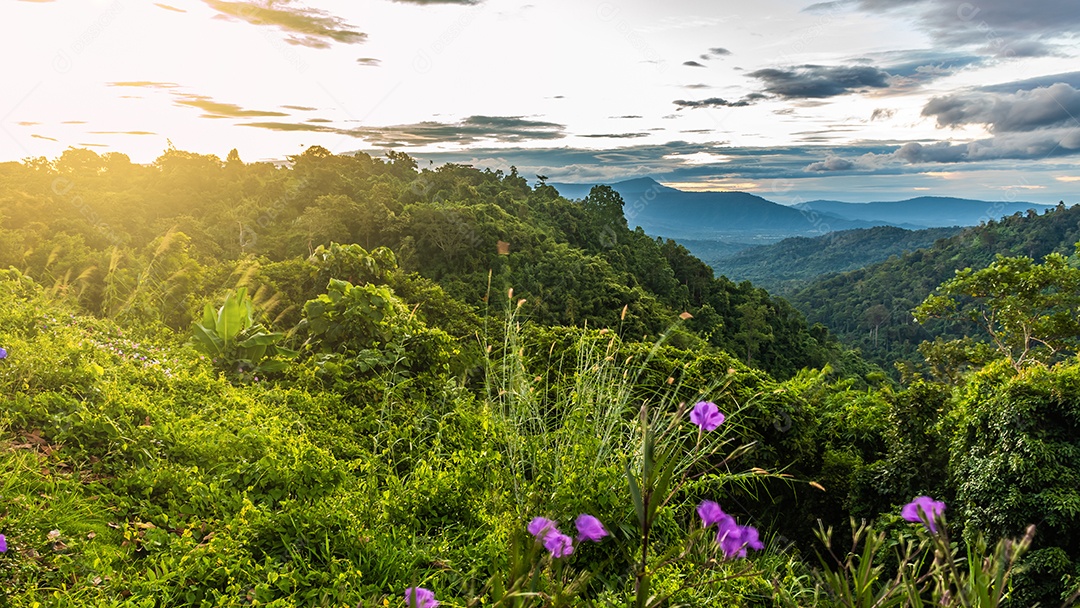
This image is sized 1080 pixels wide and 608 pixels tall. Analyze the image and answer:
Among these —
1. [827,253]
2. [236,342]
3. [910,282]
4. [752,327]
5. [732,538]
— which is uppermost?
[732,538]

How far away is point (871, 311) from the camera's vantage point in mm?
66438

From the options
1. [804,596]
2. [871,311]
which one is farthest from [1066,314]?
[871,311]

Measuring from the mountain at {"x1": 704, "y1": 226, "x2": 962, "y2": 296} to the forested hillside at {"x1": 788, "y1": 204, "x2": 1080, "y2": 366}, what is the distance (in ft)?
168

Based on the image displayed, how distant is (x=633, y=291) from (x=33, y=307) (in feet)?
Answer: 74.1

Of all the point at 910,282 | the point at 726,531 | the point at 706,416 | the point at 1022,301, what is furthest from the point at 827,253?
the point at 726,531

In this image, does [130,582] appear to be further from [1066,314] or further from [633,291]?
[633,291]

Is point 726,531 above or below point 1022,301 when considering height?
above

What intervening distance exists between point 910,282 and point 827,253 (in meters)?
88.1

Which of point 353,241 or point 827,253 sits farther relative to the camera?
point 827,253

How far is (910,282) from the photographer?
72688mm

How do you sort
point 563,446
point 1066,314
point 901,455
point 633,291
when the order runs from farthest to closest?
point 633,291
point 1066,314
point 901,455
point 563,446

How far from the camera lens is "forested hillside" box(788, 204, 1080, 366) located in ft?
203

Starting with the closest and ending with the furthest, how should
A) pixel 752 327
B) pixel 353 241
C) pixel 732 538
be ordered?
pixel 732 538
pixel 353 241
pixel 752 327

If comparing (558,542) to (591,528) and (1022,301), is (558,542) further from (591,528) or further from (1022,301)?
(1022,301)
